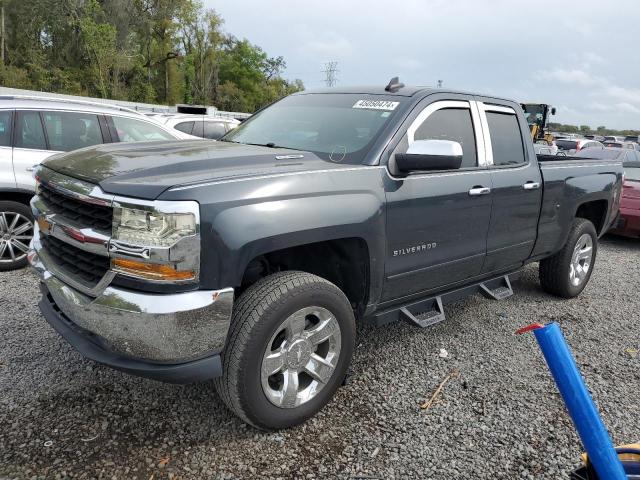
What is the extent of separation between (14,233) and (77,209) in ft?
10.8

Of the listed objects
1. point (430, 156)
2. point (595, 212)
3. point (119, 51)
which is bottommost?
point (595, 212)

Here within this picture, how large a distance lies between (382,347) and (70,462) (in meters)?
2.21

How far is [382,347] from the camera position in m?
3.84

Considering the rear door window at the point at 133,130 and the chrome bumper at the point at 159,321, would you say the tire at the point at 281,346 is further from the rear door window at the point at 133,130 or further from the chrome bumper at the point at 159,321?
the rear door window at the point at 133,130

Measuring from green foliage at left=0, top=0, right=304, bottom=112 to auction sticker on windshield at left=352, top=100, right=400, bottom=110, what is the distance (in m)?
42.1

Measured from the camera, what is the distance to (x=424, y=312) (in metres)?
3.58

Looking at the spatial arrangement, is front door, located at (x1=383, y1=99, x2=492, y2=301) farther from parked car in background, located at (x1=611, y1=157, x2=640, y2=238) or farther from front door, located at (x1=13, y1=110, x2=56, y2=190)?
parked car in background, located at (x1=611, y1=157, x2=640, y2=238)

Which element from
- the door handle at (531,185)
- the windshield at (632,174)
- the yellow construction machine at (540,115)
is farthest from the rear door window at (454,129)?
the yellow construction machine at (540,115)

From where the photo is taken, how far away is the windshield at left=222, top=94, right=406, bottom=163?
3.21 metres

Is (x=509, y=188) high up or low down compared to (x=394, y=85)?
down

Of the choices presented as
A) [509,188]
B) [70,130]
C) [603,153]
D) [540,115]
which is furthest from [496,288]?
[540,115]

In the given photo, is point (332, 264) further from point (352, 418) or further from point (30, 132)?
point (30, 132)

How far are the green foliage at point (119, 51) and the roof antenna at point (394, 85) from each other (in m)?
42.0

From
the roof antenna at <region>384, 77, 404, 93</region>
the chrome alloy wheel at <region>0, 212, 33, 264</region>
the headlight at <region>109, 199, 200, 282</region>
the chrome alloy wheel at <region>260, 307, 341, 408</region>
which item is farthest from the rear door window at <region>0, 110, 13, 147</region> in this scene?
the chrome alloy wheel at <region>260, 307, 341, 408</region>
